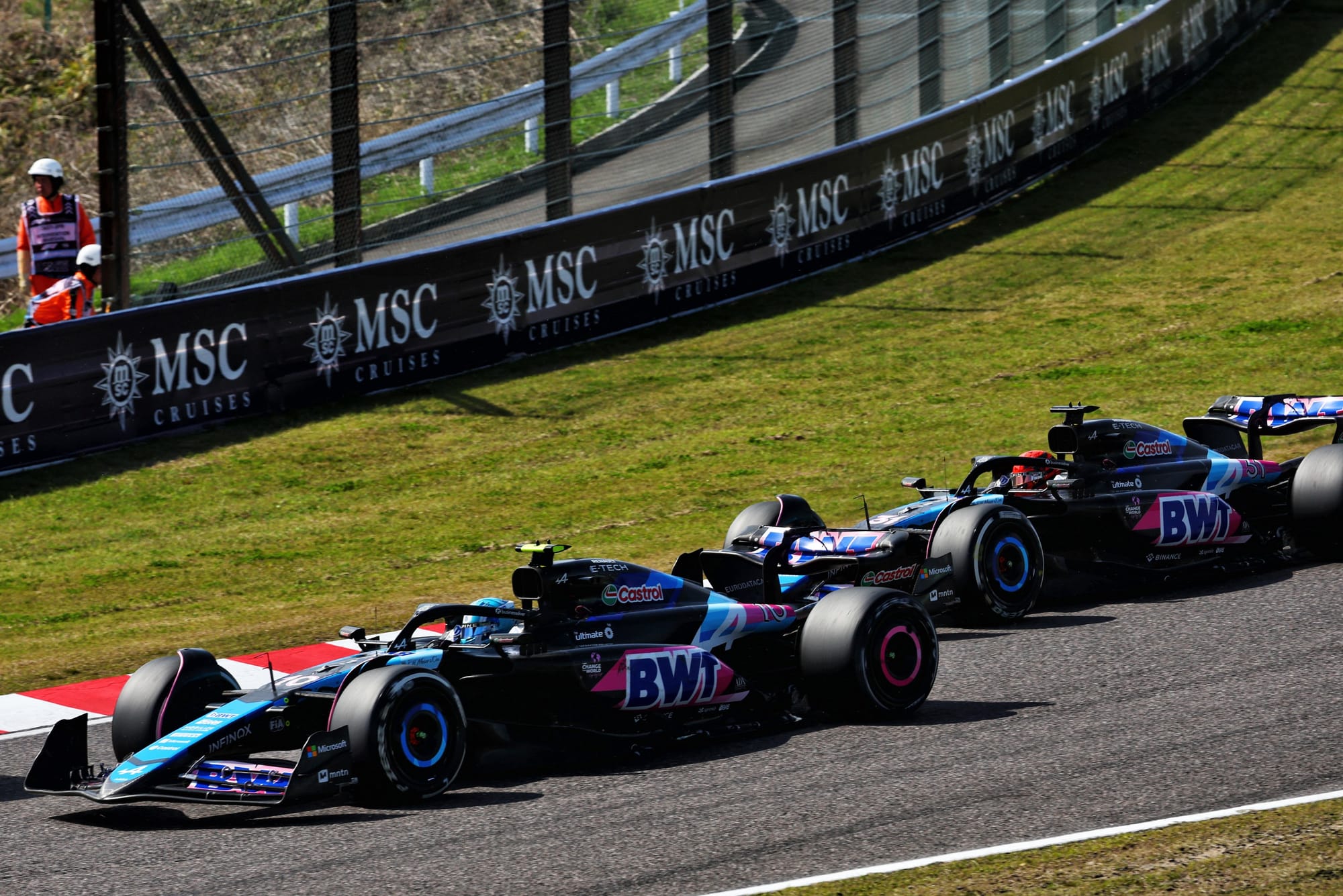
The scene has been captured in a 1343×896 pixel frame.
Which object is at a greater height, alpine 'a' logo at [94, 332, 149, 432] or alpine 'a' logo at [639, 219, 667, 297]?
alpine 'a' logo at [639, 219, 667, 297]

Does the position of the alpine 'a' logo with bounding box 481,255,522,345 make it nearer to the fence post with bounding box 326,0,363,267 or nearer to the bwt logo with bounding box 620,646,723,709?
the fence post with bounding box 326,0,363,267

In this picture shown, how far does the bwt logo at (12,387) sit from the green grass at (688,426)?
1.87ft

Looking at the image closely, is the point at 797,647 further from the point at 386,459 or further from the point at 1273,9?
the point at 1273,9

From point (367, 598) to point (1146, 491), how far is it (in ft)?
16.3

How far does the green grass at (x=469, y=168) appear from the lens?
48.9 ft

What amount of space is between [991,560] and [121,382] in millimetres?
7716

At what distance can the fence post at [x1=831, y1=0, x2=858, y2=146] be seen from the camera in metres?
20.1

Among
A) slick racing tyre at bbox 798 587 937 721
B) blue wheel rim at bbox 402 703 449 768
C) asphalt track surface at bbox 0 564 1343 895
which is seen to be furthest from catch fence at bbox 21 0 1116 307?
blue wheel rim at bbox 402 703 449 768

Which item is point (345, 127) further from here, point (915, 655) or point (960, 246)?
point (915, 655)

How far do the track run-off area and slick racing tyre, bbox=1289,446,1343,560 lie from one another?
21 centimetres

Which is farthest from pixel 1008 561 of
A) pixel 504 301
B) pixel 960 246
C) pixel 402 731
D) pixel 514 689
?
pixel 960 246

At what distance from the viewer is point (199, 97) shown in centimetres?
1493

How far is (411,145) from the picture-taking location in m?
16.1

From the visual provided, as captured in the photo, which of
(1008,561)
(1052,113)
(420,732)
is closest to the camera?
(420,732)
